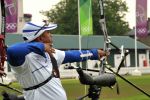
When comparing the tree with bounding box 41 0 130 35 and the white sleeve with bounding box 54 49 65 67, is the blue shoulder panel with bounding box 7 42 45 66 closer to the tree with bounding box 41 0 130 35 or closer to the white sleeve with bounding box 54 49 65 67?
the white sleeve with bounding box 54 49 65 67

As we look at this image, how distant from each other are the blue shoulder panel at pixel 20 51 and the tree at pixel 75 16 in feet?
260

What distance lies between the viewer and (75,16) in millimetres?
90312

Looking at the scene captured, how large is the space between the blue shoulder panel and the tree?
79.3m

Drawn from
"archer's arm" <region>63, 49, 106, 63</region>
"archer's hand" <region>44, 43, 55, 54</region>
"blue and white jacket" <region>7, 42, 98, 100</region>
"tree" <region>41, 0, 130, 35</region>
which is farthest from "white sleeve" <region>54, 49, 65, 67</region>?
"tree" <region>41, 0, 130, 35</region>

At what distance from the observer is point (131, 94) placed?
19875mm

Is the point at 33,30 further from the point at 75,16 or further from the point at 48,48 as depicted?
the point at 75,16

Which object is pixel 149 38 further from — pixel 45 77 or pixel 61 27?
pixel 45 77

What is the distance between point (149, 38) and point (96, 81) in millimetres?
88634

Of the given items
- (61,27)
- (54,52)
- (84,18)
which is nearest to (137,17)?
(84,18)

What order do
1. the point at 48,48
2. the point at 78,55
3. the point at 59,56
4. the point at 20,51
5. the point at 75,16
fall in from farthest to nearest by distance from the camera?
the point at 75,16 → the point at 78,55 → the point at 59,56 → the point at 48,48 → the point at 20,51

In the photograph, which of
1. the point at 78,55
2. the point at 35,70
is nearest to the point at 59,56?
the point at 78,55

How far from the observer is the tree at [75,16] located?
292ft

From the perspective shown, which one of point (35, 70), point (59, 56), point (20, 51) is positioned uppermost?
point (20, 51)

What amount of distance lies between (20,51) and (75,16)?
3349 inches
